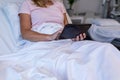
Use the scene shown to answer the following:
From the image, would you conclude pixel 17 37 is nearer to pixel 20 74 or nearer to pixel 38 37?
pixel 38 37

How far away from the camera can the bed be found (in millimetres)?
1104

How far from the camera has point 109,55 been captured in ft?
3.91

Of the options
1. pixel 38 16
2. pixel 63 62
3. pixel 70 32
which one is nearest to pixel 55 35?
pixel 70 32

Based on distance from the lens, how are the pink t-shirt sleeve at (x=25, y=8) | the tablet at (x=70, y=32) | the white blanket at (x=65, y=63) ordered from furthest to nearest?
the pink t-shirt sleeve at (x=25, y=8) → the tablet at (x=70, y=32) → the white blanket at (x=65, y=63)

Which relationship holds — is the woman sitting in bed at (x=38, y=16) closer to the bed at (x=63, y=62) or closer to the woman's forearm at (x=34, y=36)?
the woman's forearm at (x=34, y=36)

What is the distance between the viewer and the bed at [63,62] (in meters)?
1.10

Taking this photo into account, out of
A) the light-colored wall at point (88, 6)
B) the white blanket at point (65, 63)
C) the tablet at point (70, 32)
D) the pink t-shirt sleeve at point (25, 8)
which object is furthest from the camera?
the light-colored wall at point (88, 6)

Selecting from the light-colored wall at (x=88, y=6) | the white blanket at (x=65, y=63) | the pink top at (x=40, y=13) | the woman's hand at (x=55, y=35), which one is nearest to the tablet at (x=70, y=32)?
the woman's hand at (x=55, y=35)

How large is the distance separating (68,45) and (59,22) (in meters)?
0.48

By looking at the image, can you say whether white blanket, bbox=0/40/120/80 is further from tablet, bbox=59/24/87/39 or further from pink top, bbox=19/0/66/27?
pink top, bbox=19/0/66/27

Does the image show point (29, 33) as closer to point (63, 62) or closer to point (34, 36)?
point (34, 36)

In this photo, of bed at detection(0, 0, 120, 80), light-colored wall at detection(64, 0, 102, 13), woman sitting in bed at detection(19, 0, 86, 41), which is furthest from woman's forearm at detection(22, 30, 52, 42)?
light-colored wall at detection(64, 0, 102, 13)

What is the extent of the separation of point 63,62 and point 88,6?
1.67m

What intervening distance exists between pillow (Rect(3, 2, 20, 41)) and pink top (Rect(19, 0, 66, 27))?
0.10m
